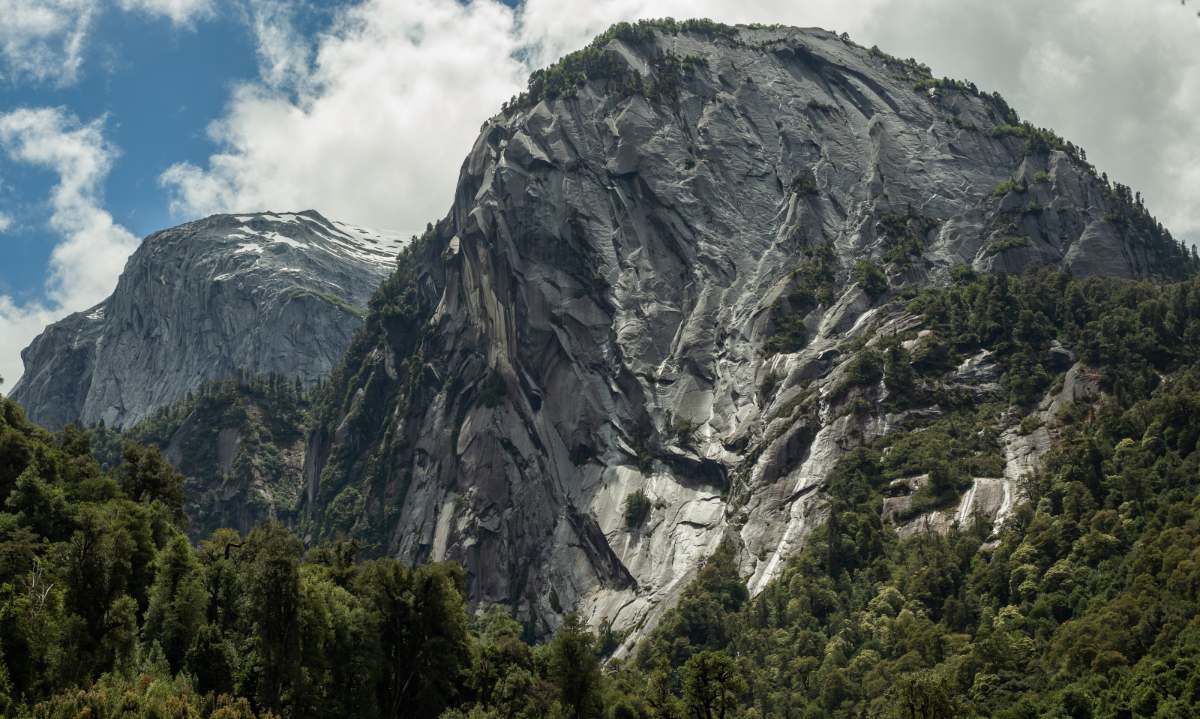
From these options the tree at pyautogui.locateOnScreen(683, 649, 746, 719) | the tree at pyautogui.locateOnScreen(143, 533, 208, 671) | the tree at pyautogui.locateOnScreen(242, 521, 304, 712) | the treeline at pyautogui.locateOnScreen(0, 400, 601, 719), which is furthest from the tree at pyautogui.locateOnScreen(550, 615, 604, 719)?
the tree at pyautogui.locateOnScreen(143, 533, 208, 671)

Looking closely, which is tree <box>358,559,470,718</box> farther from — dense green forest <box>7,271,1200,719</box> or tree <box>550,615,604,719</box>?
tree <box>550,615,604,719</box>

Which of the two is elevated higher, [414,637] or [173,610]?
[173,610]

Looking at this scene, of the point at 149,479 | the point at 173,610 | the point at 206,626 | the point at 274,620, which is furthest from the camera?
the point at 149,479

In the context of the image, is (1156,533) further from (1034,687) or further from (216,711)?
(216,711)

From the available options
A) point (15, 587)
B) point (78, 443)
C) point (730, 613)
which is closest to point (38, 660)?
point (15, 587)

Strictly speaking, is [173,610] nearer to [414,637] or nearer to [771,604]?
[414,637]

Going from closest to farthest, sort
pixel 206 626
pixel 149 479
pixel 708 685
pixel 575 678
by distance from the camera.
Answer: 1. pixel 206 626
2. pixel 708 685
3. pixel 575 678
4. pixel 149 479

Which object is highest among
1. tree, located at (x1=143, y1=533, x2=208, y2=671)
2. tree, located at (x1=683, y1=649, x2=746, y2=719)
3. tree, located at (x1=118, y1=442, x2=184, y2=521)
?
tree, located at (x1=118, y1=442, x2=184, y2=521)

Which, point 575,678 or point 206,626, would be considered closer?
point 206,626

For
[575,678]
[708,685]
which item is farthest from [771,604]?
[708,685]
